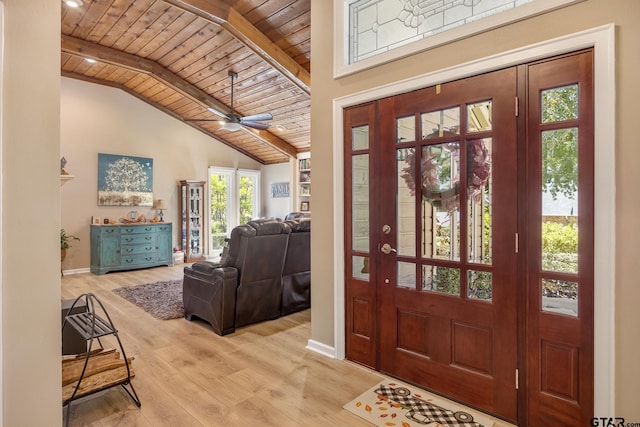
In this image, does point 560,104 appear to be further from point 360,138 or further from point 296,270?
point 296,270

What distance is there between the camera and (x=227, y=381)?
2.51 meters

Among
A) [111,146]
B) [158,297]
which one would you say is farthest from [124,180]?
[158,297]

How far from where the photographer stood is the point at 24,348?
157 cm

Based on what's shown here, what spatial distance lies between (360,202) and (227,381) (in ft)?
5.58

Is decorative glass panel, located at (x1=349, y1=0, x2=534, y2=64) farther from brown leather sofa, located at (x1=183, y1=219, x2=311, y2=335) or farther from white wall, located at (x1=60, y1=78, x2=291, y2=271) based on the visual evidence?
white wall, located at (x1=60, y1=78, x2=291, y2=271)

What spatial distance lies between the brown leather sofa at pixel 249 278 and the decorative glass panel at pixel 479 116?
2.28m

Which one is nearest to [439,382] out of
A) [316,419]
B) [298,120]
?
[316,419]

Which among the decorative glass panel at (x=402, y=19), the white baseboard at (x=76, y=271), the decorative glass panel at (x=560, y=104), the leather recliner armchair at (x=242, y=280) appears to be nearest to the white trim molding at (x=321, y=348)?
the leather recliner armchair at (x=242, y=280)

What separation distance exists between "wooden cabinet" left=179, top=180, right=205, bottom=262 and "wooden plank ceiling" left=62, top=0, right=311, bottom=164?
1592mm

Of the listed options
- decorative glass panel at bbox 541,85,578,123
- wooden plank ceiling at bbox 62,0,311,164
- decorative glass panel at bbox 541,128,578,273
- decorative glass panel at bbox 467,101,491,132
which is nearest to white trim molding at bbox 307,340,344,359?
decorative glass panel at bbox 541,128,578,273

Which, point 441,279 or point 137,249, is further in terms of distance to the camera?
point 137,249

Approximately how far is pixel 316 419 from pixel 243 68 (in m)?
5.22

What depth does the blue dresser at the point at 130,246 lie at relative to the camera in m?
6.31

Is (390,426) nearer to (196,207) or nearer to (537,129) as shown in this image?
(537,129)
